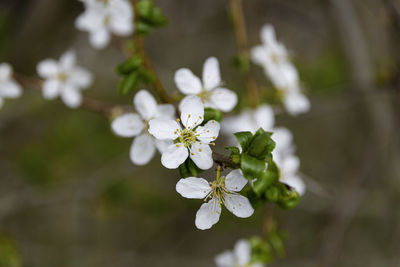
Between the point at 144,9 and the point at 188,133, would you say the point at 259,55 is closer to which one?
the point at 144,9

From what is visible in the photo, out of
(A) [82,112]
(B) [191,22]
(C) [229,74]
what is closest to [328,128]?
(C) [229,74]

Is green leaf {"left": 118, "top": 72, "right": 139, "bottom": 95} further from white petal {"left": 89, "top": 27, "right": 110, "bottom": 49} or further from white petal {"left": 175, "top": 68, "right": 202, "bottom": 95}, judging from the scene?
white petal {"left": 89, "top": 27, "right": 110, "bottom": 49}

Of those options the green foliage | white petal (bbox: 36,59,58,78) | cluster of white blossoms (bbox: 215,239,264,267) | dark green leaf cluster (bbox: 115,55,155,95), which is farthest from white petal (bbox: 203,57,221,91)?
the green foliage

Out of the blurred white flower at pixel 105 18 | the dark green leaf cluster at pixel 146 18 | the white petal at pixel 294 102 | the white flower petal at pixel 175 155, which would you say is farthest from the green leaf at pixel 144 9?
the white petal at pixel 294 102

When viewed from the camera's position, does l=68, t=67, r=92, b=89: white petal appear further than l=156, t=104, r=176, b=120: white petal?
Yes

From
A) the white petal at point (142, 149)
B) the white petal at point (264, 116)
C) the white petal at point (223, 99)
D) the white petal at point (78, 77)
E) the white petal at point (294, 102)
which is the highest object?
the white petal at point (78, 77)

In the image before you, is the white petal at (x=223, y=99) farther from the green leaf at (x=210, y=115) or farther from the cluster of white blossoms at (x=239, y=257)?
the cluster of white blossoms at (x=239, y=257)

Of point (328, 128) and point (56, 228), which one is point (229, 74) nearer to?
point (328, 128)
